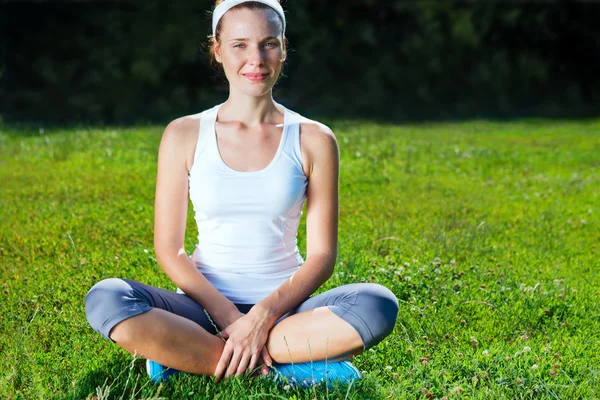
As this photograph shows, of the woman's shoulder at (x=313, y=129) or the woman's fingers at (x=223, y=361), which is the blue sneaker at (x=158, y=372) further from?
the woman's shoulder at (x=313, y=129)

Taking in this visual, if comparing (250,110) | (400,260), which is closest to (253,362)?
(250,110)

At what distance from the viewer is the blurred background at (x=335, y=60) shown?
1467 centimetres

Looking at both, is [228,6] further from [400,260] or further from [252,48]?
[400,260]

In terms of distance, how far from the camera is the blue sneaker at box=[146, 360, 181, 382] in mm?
3521

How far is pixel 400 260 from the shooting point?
566 cm

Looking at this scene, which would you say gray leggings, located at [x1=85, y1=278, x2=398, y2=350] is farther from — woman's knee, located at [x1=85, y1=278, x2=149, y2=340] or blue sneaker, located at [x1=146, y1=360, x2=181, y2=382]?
blue sneaker, located at [x1=146, y1=360, x2=181, y2=382]

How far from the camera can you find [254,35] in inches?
143

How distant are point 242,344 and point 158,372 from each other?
1.30 feet

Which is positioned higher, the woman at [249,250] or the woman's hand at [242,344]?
the woman at [249,250]

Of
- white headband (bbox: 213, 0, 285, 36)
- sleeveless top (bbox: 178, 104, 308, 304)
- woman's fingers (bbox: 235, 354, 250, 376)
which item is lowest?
woman's fingers (bbox: 235, 354, 250, 376)

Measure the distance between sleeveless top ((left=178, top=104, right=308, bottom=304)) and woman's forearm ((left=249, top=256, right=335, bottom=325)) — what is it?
12 centimetres

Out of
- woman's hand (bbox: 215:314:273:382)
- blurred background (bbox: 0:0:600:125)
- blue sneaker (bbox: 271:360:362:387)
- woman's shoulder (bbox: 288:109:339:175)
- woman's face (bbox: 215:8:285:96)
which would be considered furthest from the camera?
blurred background (bbox: 0:0:600:125)

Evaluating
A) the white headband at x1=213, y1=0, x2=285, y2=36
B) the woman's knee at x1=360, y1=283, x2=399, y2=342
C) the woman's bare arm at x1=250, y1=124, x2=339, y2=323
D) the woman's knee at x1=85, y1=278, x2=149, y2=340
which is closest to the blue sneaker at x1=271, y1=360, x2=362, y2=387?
the woman's knee at x1=360, y1=283, x2=399, y2=342

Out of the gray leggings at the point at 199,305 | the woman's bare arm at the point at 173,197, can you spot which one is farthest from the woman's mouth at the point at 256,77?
the gray leggings at the point at 199,305
